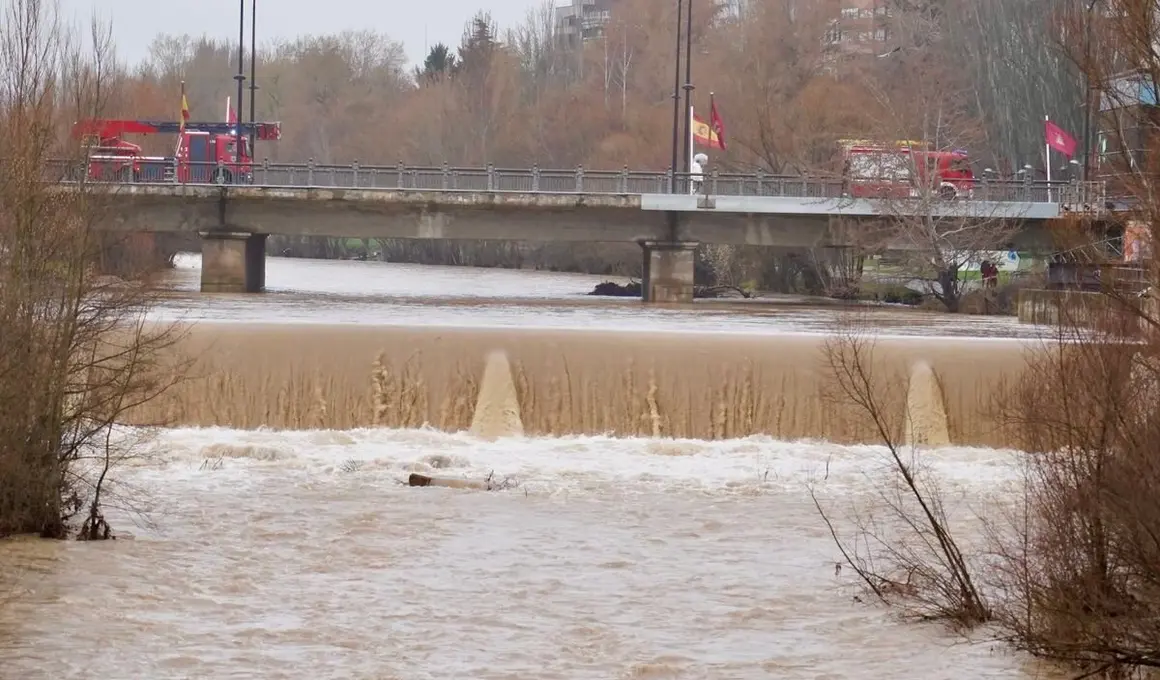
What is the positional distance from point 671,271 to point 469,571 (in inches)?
1430

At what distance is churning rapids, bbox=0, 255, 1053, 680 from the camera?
12.1 metres

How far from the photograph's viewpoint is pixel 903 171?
51750mm

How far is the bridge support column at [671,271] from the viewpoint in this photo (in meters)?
50.9

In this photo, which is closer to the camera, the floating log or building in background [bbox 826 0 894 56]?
the floating log

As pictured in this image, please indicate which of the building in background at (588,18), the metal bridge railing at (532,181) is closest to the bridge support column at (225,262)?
the metal bridge railing at (532,181)

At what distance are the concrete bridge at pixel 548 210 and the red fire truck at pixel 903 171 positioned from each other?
46cm

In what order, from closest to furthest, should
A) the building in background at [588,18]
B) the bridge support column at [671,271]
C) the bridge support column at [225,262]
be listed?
1. the bridge support column at [225,262]
2. the bridge support column at [671,271]
3. the building in background at [588,18]

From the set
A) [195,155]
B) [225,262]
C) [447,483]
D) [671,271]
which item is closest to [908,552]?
[447,483]

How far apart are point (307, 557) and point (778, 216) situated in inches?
1445

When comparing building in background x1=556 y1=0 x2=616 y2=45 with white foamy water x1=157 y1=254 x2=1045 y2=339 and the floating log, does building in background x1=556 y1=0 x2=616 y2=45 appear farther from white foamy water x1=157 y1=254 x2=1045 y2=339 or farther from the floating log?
the floating log

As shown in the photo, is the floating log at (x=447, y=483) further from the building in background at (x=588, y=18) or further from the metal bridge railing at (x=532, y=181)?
the building in background at (x=588, y=18)

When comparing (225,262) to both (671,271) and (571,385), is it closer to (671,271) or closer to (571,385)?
(671,271)

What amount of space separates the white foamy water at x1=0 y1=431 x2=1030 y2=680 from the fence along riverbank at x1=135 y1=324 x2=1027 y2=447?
2.22 meters

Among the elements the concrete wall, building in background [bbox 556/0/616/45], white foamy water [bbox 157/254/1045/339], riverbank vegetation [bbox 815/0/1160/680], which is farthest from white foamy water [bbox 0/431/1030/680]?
building in background [bbox 556/0/616/45]
